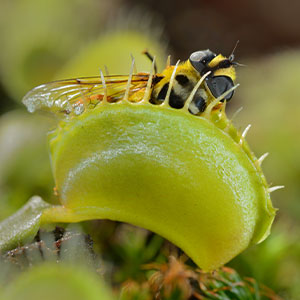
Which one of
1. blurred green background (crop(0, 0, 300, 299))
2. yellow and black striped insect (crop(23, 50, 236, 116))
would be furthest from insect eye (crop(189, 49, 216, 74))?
blurred green background (crop(0, 0, 300, 299))

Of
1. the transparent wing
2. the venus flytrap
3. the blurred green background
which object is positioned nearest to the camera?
the venus flytrap

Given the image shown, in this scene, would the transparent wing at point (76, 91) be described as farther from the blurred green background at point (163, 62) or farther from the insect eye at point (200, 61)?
the blurred green background at point (163, 62)

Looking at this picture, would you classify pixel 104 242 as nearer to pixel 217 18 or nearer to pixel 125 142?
pixel 125 142

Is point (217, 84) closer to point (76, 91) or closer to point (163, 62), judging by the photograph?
point (76, 91)

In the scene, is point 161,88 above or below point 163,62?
above

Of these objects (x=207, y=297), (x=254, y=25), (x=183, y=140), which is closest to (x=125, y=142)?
(x=183, y=140)

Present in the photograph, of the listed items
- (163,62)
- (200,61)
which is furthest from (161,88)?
(163,62)

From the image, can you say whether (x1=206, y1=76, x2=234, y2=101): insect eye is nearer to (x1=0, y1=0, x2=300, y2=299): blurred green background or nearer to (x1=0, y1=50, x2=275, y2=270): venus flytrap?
(x1=0, y1=50, x2=275, y2=270): venus flytrap
